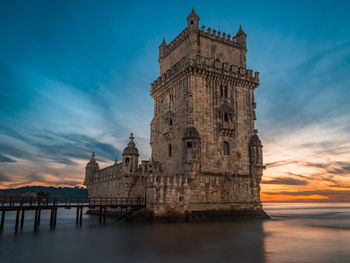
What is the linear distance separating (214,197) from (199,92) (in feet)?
38.5

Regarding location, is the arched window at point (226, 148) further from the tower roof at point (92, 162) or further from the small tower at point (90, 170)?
the tower roof at point (92, 162)

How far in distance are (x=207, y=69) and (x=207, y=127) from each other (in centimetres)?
676

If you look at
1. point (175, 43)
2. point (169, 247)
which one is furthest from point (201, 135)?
point (169, 247)

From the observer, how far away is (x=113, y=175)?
147 ft

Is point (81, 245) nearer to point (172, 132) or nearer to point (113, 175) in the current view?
point (172, 132)

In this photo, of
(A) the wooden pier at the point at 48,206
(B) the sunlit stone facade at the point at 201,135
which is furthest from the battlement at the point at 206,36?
(A) the wooden pier at the point at 48,206

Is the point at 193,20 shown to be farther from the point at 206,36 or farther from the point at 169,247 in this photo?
the point at 169,247

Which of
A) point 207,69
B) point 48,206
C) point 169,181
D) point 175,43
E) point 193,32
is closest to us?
point 48,206

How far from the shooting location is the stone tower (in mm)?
31073

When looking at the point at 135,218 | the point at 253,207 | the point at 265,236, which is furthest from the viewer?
the point at 253,207

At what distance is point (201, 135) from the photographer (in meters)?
32.4

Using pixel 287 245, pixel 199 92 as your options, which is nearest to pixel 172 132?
pixel 199 92

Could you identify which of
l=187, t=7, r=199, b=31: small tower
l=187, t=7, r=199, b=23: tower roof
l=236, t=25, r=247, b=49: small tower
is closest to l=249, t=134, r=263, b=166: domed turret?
l=236, t=25, r=247, b=49: small tower

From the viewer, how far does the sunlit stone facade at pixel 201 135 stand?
101 feet
